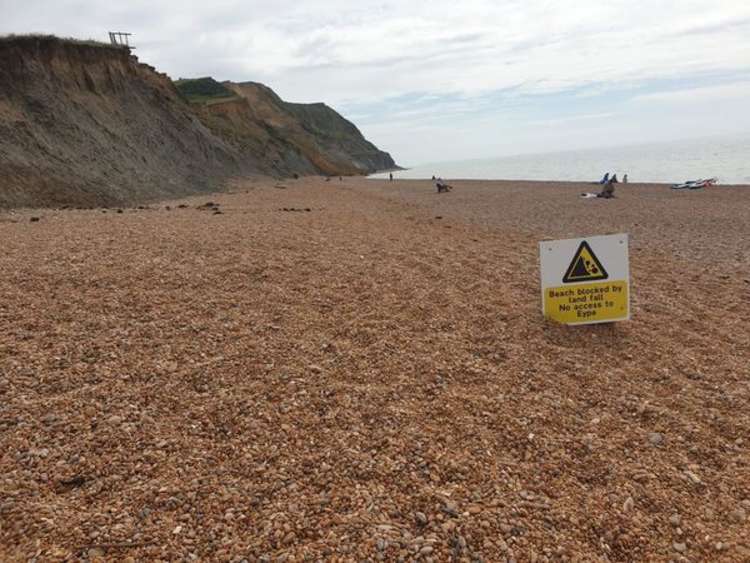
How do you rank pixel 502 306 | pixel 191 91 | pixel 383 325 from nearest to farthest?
pixel 383 325, pixel 502 306, pixel 191 91

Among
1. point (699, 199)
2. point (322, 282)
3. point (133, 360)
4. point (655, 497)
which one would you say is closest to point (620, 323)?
point (655, 497)

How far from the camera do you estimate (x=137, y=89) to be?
3125cm

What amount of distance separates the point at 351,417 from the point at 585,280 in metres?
3.33

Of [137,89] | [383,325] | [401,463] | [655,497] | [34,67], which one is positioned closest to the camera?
[655,497]

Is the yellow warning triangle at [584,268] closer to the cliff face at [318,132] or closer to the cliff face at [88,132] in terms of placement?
the cliff face at [88,132]

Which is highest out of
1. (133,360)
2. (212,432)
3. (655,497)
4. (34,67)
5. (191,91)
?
(191,91)

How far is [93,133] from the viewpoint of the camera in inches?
932

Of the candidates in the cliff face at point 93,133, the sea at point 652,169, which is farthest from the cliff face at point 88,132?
the sea at point 652,169

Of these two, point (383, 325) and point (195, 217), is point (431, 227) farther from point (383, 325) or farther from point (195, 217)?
point (383, 325)

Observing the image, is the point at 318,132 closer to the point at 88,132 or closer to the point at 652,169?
the point at 652,169

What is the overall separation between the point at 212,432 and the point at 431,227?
11268 millimetres

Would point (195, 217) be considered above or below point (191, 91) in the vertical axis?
below

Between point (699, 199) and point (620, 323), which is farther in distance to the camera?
point (699, 199)

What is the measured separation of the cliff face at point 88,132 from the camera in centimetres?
1831
